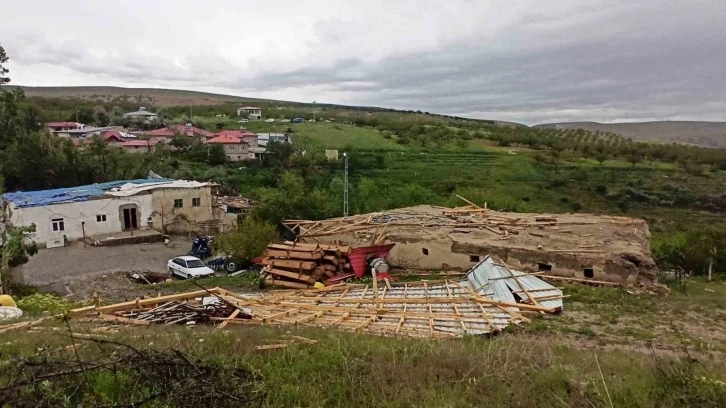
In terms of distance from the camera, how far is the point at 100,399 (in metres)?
4.70

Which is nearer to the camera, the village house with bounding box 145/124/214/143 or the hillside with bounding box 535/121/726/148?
the village house with bounding box 145/124/214/143

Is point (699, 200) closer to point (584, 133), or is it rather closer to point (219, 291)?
point (219, 291)

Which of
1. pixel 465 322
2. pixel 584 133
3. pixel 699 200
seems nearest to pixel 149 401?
pixel 465 322

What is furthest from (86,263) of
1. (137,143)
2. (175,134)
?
(175,134)

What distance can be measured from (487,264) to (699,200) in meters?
52.3

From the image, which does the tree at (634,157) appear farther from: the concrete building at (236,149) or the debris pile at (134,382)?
the debris pile at (134,382)

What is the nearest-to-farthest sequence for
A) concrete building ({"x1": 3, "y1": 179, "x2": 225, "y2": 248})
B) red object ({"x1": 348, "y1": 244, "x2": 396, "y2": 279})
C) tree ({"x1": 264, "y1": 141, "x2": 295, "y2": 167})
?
red object ({"x1": 348, "y1": 244, "x2": 396, "y2": 279}) → concrete building ({"x1": 3, "y1": 179, "x2": 225, "y2": 248}) → tree ({"x1": 264, "y1": 141, "x2": 295, "y2": 167})

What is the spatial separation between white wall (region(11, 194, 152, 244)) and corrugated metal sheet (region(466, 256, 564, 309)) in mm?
27149

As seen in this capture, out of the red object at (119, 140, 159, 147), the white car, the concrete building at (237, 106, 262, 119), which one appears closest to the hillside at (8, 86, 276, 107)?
Answer: the concrete building at (237, 106, 262, 119)

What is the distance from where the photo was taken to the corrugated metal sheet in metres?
12.5

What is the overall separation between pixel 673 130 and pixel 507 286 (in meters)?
195

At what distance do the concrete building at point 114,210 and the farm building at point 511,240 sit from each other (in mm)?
18091

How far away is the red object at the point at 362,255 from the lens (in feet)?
57.6

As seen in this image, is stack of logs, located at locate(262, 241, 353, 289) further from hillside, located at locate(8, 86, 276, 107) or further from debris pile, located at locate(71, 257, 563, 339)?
hillside, located at locate(8, 86, 276, 107)
